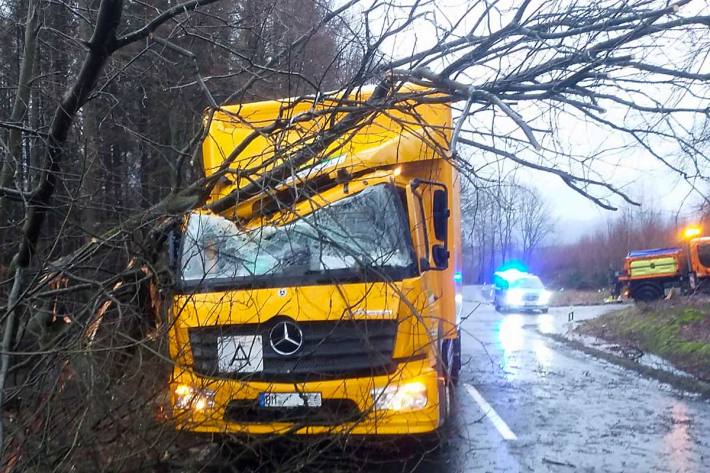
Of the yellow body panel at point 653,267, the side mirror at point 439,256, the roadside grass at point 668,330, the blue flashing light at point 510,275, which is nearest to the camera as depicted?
the side mirror at point 439,256

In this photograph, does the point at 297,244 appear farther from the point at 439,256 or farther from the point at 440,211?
the point at 440,211

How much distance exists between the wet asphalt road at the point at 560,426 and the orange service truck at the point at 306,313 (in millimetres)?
411

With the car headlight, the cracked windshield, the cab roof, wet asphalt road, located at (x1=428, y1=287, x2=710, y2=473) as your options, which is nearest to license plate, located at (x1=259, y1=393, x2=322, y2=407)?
the cracked windshield

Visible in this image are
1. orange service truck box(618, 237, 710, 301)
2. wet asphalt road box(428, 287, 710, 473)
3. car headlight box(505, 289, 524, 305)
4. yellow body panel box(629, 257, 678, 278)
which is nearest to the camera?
wet asphalt road box(428, 287, 710, 473)

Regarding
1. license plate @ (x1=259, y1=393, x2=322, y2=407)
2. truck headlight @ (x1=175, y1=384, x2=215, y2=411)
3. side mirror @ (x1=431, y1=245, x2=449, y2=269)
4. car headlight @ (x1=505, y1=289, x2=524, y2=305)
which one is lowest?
car headlight @ (x1=505, y1=289, x2=524, y2=305)

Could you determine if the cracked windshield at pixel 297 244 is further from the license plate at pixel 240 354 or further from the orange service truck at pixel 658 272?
the orange service truck at pixel 658 272

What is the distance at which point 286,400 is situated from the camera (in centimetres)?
488

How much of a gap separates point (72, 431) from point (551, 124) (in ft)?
11.4

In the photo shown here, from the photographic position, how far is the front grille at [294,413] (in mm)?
4777

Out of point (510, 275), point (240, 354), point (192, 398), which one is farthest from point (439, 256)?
point (510, 275)

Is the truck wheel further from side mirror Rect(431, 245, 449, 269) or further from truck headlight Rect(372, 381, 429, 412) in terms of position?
truck headlight Rect(372, 381, 429, 412)

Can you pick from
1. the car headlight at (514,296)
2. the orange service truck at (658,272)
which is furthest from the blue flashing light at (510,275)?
the orange service truck at (658,272)

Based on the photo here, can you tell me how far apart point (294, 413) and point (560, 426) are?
147 inches

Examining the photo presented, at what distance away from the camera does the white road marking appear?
22.9 feet
